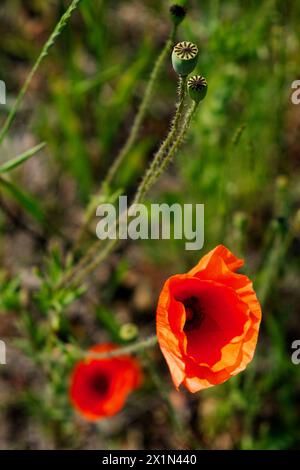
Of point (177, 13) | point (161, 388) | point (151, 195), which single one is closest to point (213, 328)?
point (161, 388)

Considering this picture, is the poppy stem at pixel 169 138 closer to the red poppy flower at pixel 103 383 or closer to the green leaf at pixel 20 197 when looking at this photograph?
the green leaf at pixel 20 197

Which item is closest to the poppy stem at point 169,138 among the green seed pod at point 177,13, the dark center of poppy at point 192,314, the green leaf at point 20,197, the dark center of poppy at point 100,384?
the green seed pod at point 177,13

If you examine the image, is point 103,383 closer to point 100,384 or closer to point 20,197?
point 100,384

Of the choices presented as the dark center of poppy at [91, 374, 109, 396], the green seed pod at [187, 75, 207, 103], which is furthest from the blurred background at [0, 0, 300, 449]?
the green seed pod at [187, 75, 207, 103]

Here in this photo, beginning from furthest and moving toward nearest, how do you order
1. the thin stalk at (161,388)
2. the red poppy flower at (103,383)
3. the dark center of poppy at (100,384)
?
the dark center of poppy at (100,384) → the red poppy flower at (103,383) → the thin stalk at (161,388)
